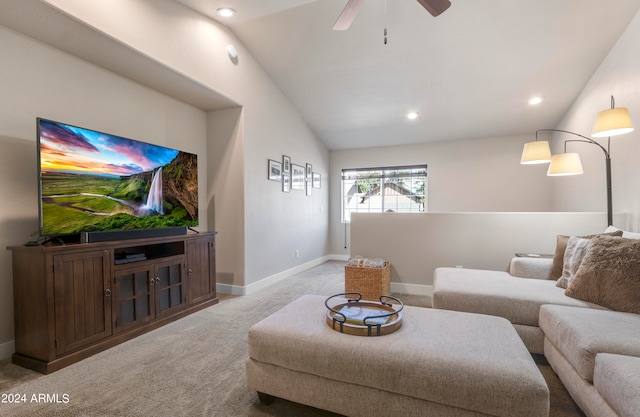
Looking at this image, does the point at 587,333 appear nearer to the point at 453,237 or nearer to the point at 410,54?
the point at 453,237

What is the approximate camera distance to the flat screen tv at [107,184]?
6.84ft

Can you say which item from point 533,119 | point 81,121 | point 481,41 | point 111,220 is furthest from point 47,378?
point 533,119

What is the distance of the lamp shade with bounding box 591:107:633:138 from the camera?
2.33m

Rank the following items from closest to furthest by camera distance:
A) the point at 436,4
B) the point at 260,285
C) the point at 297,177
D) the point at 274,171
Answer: the point at 436,4, the point at 260,285, the point at 274,171, the point at 297,177

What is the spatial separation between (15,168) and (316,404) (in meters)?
2.71

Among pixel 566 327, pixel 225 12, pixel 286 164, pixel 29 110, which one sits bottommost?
pixel 566 327

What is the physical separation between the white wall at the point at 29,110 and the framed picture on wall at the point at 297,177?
2.46 metres

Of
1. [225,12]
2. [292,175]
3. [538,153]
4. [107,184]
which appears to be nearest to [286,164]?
[292,175]

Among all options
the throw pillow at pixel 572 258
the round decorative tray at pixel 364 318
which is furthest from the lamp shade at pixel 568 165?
the round decorative tray at pixel 364 318

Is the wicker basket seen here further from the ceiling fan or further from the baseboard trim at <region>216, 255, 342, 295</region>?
the ceiling fan

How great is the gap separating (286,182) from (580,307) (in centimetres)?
373

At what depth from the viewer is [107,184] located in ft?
7.98

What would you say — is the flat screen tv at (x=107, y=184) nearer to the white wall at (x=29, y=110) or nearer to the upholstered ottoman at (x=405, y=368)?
the white wall at (x=29, y=110)

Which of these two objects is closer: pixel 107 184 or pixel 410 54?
pixel 107 184
